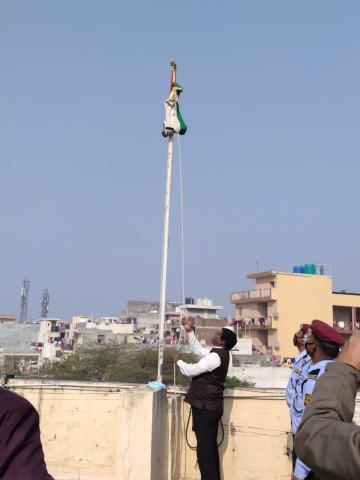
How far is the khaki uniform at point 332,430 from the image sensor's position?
1.37 m

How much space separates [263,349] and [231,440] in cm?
5622

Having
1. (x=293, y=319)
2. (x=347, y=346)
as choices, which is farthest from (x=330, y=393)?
(x=293, y=319)

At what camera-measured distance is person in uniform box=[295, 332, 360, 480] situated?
1.37 meters

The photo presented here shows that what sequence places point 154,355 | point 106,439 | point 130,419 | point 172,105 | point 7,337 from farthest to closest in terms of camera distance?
point 7,337 < point 154,355 < point 172,105 < point 106,439 < point 130,419

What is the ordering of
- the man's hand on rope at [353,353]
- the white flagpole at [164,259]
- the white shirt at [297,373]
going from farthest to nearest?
the white flagpole at [164,259] → the white shirt at [297,373] → the man's hand on rope at [353,353]

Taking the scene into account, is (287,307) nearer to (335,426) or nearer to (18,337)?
(18,337)

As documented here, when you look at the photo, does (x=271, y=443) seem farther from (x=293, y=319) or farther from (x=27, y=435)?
(x=293, y=319)

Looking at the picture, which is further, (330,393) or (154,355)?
(154,355)

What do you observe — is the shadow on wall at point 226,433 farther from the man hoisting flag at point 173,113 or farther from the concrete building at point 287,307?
the concrete building at point 287,307

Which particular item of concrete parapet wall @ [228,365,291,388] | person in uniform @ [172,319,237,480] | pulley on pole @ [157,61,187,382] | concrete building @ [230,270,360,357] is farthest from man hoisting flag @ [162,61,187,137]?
concrete building @ [230,270,360,357]

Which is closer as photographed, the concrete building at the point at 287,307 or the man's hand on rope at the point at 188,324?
the man's hand on rope at the point at 188,324

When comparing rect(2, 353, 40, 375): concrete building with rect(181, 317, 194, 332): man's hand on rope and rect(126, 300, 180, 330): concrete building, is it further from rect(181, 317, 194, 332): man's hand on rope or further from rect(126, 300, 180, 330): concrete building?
rect(126, 300, 180, 330): concrete building

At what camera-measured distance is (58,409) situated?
507 cm

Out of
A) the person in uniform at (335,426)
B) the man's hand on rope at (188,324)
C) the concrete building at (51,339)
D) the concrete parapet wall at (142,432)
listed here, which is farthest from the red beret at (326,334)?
the concrete building at (51,339)
